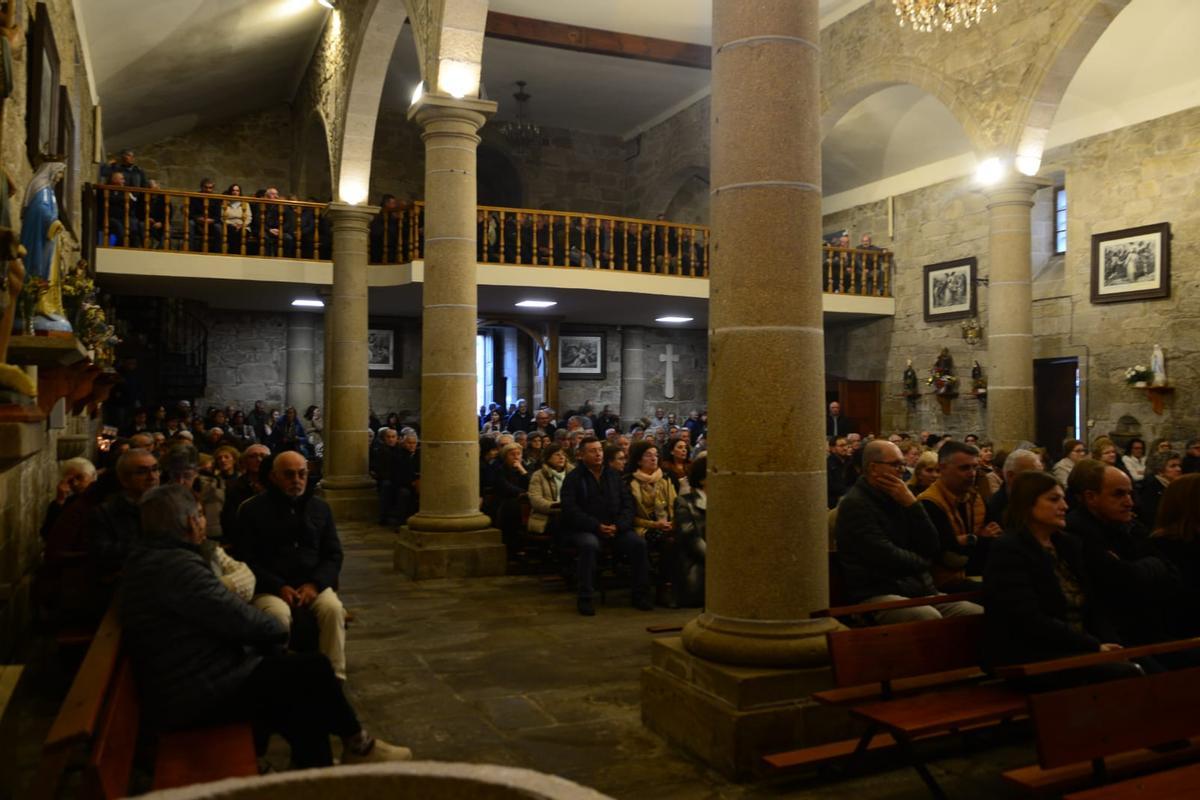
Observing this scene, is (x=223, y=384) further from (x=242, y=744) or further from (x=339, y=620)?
(x=242, y=744)

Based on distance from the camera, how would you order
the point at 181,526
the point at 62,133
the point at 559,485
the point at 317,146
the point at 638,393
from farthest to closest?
the point at 638,393, the point at 317,146, the point at 559,485, the point at 62,133, the point at 181,526

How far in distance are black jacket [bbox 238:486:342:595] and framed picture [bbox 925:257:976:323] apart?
11.7 metres

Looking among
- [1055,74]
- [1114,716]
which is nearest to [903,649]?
[1114,716]

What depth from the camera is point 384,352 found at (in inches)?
690

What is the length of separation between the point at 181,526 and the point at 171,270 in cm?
980

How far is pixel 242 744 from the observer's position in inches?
116

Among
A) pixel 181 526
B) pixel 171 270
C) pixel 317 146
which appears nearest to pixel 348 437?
pixel 171 270

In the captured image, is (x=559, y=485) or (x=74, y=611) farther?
(x=559, y=485)

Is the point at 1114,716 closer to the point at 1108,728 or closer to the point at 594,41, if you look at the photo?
the point at 1108,728

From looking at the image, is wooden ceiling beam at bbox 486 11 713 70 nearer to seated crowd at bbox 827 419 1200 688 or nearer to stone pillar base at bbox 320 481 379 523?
stone pillar base at bbox 320 481 379 523

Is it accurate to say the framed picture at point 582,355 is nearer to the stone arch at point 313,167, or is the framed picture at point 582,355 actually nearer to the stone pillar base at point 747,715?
the stone arch at point 313,167

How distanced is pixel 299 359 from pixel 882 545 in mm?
14449

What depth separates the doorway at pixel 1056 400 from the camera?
1292 centimetres

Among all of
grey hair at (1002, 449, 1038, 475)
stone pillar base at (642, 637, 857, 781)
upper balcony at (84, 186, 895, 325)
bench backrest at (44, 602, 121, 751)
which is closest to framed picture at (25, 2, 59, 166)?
bench backrest at (44, 602, 121, 751)
